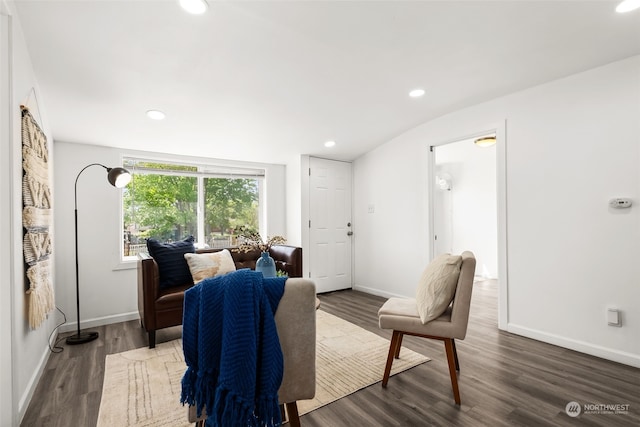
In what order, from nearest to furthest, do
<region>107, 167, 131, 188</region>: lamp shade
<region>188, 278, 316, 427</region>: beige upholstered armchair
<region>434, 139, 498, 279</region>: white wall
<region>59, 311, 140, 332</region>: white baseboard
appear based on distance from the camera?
<region>188, 278, 316, 427</region>: beige upholstered armchair, <region>107, 167, 131, 188</region>: lamp shade, <region>59, 311, 140, 332</region>: white baseboard, <region>434, 139, 498, 279</region>: white wall

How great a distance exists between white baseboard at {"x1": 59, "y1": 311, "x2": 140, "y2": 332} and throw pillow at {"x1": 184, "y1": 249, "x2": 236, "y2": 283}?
112cm

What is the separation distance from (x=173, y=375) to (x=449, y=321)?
6.50ft

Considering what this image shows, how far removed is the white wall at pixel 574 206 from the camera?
7.67 ft

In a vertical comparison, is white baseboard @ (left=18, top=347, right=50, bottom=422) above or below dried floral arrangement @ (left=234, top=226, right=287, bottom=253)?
below

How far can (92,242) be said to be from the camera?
3.31m

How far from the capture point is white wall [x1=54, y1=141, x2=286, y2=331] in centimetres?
317

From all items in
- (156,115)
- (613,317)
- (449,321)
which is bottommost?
(613,317)

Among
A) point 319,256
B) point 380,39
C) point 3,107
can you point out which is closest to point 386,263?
point 319,256

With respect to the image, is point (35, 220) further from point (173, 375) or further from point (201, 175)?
point (201, 175)

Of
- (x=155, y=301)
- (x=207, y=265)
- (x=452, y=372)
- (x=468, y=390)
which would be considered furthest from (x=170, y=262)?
(x=468, y=390)

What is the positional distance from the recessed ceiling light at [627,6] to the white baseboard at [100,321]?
4.95m

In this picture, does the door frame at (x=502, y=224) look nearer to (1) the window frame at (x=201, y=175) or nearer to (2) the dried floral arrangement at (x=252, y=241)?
(2) the dried floral arrangement at (x=252, y=241)

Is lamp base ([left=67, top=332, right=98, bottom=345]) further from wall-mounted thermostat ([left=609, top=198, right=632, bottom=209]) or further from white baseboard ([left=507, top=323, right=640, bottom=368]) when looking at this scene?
wall-mounted thermostat ([left=609, top=198, right=632, bottom=209])

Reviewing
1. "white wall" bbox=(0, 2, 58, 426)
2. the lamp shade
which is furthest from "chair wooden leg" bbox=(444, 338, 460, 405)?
the lamp shade
